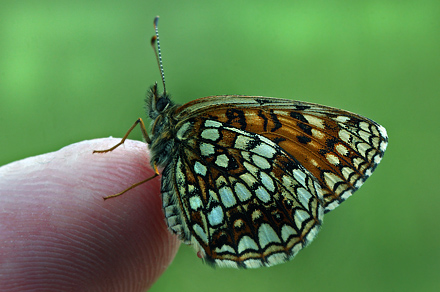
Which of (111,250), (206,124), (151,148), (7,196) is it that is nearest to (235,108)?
(206,124)

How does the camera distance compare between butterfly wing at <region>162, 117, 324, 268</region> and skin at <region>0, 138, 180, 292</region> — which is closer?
butterfly wing at <region>162, 117, 324, 268</region>

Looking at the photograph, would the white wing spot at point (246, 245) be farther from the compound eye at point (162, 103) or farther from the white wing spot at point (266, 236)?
the compound eye at point (162, 103)

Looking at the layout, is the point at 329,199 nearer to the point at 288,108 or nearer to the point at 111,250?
the point at 288,108

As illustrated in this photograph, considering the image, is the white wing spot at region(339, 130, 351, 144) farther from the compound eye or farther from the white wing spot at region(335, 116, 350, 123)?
the compound eye

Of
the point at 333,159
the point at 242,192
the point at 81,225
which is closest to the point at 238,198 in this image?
the point at 242,192

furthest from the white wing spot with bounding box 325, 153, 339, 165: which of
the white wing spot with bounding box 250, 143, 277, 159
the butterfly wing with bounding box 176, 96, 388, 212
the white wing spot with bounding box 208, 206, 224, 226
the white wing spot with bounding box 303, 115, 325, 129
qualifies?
the white wing spot with bounding box 208, 206, 224, 226

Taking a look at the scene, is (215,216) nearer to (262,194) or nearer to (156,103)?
(262,194)

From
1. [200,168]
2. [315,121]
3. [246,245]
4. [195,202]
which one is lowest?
[246,245]
